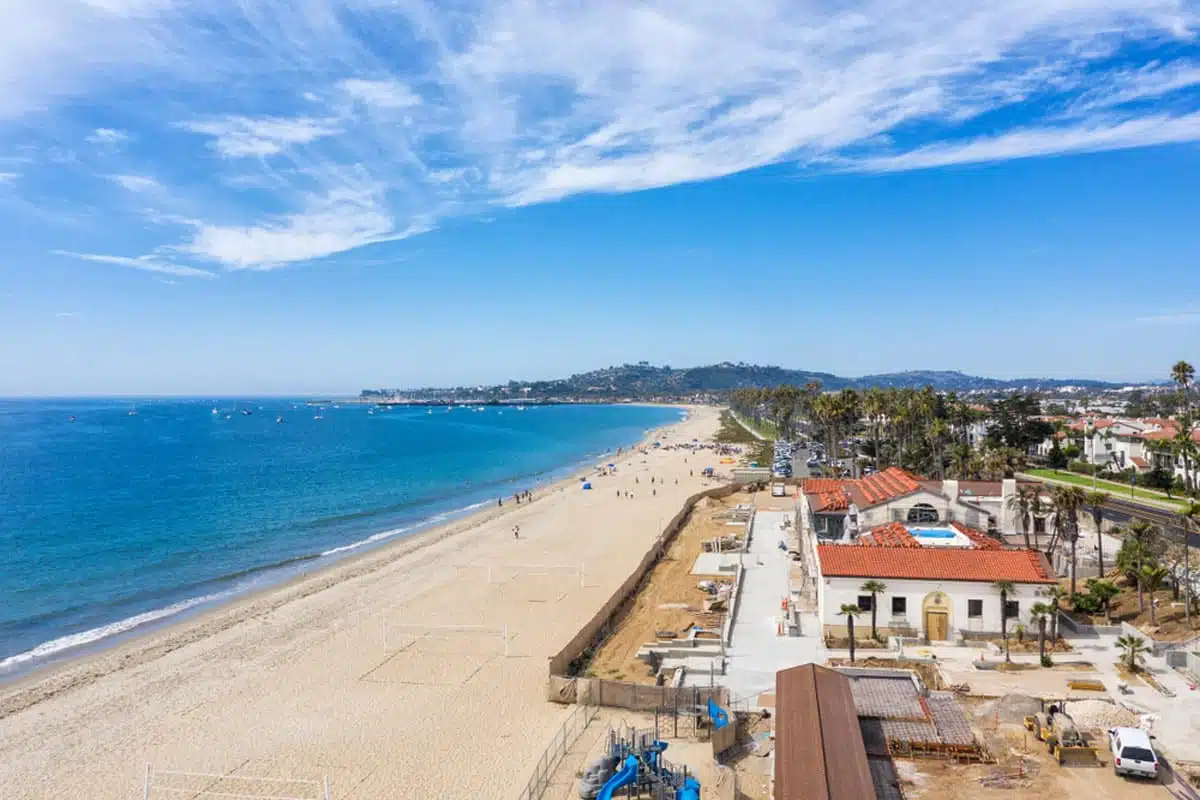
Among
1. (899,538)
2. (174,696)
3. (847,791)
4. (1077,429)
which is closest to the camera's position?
(847,791)

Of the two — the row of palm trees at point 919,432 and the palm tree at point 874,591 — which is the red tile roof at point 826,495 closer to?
the palm tree at point 874,591

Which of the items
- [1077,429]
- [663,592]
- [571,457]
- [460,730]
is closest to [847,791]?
[460,730]

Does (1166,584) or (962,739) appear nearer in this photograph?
(962,739)

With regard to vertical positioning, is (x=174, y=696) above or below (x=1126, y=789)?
below

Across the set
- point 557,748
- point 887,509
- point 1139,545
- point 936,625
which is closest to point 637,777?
point 557,748

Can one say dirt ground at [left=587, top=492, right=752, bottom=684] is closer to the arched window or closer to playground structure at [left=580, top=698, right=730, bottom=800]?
playground structure at [left=580, top=698, right=730, bottom=800]

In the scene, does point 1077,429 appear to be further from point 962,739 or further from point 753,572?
point 962,739

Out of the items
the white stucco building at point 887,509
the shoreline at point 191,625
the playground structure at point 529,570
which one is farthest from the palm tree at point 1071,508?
the shoreline at point 191,625
